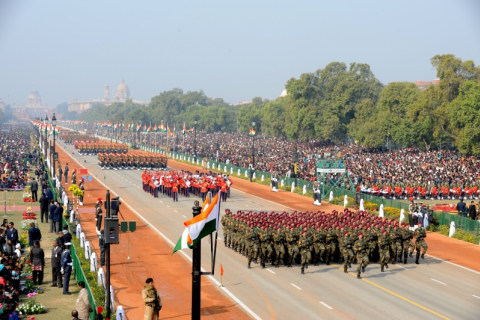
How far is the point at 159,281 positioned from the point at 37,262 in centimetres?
380

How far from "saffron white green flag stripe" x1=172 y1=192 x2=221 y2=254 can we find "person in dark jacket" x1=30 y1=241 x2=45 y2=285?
822cm

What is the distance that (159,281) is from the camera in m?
20.3

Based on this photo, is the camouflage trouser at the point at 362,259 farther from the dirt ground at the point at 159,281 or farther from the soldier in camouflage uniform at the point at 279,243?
the dirt ground at the point at 159,281

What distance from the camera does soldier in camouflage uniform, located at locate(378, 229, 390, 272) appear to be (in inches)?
858

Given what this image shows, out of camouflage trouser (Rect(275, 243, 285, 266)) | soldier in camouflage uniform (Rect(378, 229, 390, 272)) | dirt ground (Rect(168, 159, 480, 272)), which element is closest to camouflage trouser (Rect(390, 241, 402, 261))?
soldier in camouflage uniform (Rect(378, 229, 390, 272))

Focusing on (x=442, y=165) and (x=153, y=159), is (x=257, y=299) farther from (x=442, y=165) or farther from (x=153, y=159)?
(x=153, y=159)

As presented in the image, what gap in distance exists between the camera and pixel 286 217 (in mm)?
23906

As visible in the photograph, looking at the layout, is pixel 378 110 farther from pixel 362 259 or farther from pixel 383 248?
pixel 362 259

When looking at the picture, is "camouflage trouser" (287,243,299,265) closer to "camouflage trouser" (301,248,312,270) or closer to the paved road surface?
"camouflage trouser" (301,248,312,270)

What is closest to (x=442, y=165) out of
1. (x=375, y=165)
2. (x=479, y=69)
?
(x=375, y=165)

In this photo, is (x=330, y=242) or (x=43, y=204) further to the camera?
(x=43, y=204)

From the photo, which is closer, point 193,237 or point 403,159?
point 193,237

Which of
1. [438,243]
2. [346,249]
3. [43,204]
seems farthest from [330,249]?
[43,204]

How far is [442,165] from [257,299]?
42822 millimetres
